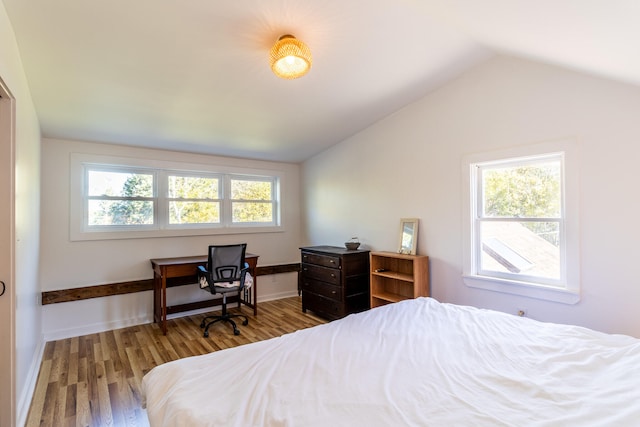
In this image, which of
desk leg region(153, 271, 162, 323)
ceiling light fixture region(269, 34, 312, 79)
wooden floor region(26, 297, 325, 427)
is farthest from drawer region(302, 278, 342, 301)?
ceiling light fixture region(269, 34, 312, 79)

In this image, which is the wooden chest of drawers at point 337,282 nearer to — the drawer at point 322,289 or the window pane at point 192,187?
the drawer at point 322,289

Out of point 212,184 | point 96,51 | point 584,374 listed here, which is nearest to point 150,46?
point 96,51

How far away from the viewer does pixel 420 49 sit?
255cm

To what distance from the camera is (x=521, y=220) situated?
8.95ft

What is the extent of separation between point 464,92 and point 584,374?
2.55 metres

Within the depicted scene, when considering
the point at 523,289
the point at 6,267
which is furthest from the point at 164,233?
the point at 523,289

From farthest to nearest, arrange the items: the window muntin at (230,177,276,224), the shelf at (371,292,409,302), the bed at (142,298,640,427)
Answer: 1. the window muntin at (230,177,276,224)
2. the shelf at (371,292,409,302)
3. the bed at (142,298,640,427)

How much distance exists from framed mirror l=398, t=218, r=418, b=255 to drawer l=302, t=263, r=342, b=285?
2.68 feet

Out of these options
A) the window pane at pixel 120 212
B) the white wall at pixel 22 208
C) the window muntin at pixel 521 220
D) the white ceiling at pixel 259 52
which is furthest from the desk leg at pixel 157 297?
the window muntin at pixel 521 220

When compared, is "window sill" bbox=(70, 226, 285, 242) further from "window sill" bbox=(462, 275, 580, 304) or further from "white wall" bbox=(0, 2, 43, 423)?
"window sill" bbox=(462, 275, 580, 304)

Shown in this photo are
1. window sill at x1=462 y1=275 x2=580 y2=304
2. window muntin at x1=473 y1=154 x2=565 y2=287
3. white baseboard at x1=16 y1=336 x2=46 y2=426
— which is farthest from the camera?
window muntin at x1=473 y1=154 x2=565 y2=287

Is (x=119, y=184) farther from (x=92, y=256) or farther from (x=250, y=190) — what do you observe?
(x=250, y=190)

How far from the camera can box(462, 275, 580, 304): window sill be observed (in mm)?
2400

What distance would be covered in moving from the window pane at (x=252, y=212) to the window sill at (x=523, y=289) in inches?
123
